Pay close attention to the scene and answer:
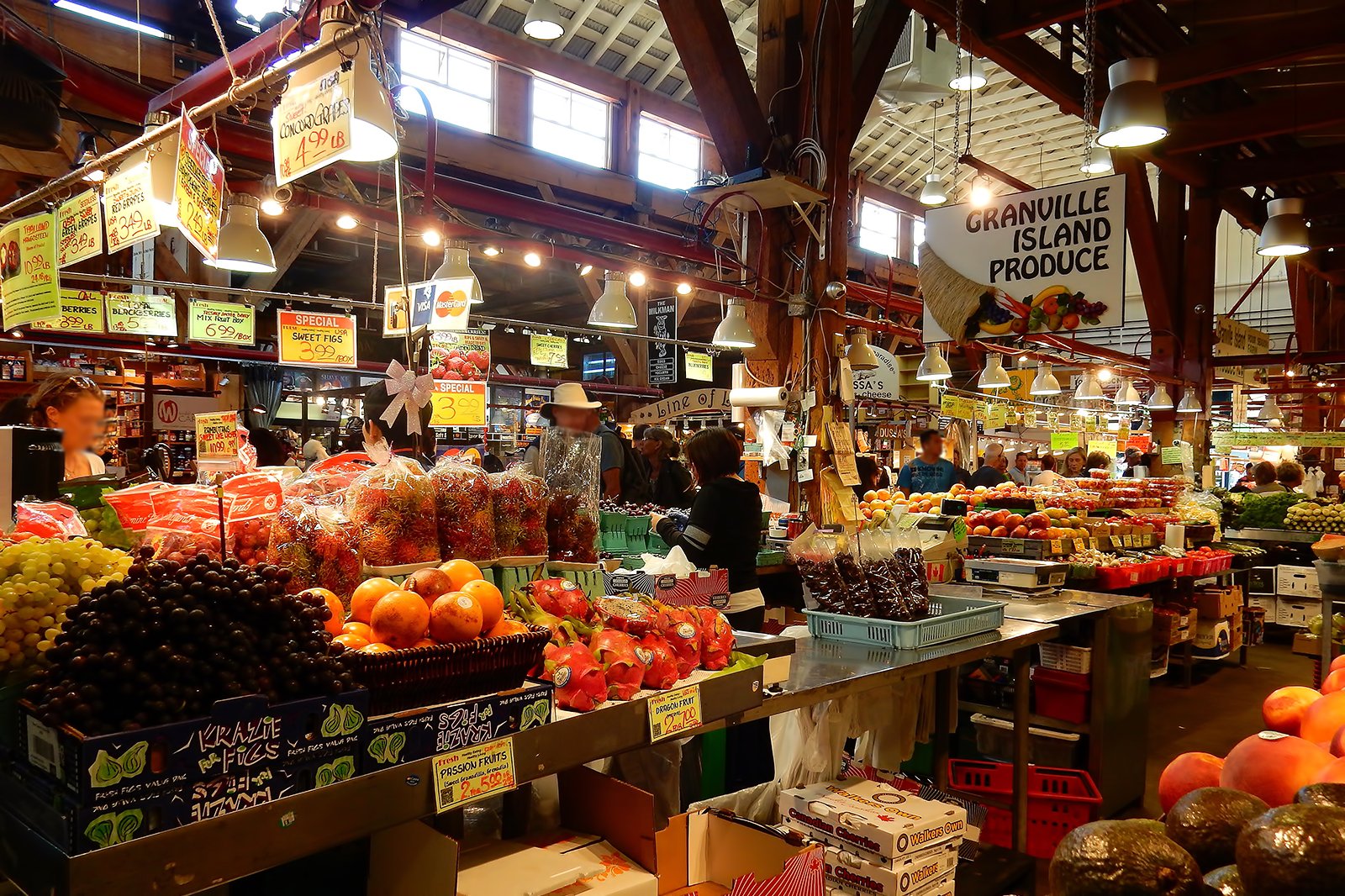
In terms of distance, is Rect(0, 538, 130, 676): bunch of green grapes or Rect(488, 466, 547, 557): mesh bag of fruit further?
Rect(488, 466, 547, 557): mesh bag of fruit

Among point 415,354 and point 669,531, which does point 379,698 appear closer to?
point 415,354

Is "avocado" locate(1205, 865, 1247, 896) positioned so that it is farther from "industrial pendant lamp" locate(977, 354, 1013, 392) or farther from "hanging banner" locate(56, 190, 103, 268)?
"industrial pendant lamp" locate(977, 354, 1013, 392)

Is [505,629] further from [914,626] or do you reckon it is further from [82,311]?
[82,311]

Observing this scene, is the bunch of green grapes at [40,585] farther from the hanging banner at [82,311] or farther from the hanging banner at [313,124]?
the hanging banner at [82,311]

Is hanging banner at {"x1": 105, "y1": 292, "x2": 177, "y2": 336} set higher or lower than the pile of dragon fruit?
higher

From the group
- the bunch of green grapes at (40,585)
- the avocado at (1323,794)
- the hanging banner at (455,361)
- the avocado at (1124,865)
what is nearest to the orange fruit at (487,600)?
the bunch of green grapes at (40,585)

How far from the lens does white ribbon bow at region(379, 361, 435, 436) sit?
2344mm

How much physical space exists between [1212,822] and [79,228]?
5525 mm

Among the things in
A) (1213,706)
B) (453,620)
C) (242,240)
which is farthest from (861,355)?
(453,620)

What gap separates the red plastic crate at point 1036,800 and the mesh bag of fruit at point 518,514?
226cm

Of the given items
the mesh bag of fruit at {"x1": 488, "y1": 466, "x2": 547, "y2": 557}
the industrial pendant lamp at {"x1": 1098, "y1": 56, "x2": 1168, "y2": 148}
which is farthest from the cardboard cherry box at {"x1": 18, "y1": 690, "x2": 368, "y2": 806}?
the industrial pendant lamp at {"x1": 1098, "y1": 56, "x2": 1168, "y2": 148}

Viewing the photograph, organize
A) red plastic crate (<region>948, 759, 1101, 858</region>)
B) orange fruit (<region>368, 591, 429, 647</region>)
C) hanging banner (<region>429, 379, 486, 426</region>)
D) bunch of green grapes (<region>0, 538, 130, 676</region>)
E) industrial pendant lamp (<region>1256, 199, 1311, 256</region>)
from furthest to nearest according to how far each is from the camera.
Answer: industrial pendant lamp (<region>1256, 199, 1311, 256</region>) < hanging banner (<region>429, 379, 486, 426</region>) < red plastic crate (<region>948, 759, 1101, 858</region>) < orange fruit (<region>368, 591, 429, 647</region>) < bunch of green grapes (<region>0, 538, 130, 676</region>)

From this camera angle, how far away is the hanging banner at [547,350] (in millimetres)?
9820

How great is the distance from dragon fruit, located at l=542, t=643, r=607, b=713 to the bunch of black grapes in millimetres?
441
